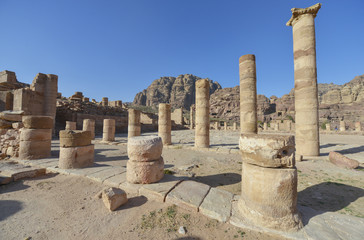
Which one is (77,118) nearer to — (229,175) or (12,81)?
(12,81)

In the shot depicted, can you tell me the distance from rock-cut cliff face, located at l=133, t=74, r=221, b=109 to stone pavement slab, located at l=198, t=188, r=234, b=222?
4014 inches

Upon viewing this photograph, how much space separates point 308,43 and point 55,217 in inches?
445

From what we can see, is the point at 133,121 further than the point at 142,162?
Yes

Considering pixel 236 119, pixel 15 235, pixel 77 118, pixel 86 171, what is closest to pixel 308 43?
pixel 86 171

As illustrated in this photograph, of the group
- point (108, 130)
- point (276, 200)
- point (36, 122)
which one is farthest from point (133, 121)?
point (276, 200)

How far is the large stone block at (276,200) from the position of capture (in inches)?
94.9

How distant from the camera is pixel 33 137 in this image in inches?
232

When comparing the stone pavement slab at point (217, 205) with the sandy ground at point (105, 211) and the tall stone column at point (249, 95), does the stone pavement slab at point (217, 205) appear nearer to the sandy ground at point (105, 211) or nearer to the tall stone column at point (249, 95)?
the sandy ground at point (105, 211)

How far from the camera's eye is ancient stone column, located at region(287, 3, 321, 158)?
7.41 metres

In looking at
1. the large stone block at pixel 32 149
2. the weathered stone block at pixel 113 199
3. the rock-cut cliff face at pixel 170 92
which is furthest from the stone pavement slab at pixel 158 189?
the rock-cut cliff face at pixel 170 92

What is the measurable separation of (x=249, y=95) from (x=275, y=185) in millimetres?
8024

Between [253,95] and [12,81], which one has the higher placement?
[12,81]

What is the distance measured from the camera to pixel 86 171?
15.4ft

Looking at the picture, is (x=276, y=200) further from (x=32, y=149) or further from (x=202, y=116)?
(x=32, y=149)
